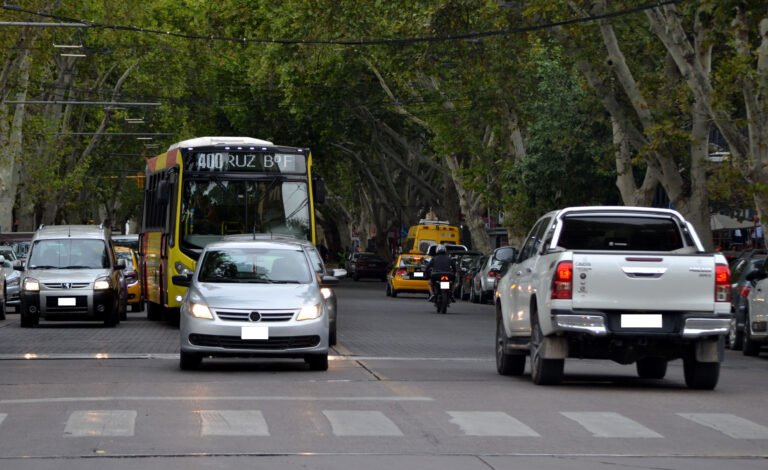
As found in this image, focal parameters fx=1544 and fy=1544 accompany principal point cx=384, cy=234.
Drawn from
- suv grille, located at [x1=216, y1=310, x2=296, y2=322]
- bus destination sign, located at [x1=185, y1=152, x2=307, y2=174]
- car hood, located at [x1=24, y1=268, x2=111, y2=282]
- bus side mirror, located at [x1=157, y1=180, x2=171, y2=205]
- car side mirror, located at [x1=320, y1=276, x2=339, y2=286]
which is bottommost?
car hood, located at [x1=24, y1=268, x2=111, y2=282]

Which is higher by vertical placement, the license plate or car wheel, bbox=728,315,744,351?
the license plate

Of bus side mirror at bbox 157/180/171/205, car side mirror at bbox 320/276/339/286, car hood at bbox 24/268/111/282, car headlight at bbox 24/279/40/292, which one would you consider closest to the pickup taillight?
car side mirror at bbox 320/276/339/286

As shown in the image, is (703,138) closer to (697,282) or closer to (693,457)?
(697,282)

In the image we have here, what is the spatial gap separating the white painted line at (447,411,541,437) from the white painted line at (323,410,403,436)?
57cm

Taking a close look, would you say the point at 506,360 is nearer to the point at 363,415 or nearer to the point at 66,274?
the point at 363,415

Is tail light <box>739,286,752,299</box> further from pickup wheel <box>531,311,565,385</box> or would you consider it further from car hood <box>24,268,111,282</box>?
car hood <box>24,268,111,282</box>

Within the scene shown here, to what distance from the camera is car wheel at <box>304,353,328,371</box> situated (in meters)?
17.8

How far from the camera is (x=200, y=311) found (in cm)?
1734

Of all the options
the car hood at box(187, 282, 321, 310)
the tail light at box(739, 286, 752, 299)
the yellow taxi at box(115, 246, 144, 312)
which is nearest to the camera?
the car hood at box(187, 282, 321, 310)

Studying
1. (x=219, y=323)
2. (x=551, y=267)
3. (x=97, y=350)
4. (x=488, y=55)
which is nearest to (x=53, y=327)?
(x=97, y=350)

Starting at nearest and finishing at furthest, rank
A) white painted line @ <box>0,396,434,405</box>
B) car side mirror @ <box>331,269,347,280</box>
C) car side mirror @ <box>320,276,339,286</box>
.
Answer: white painted line @ <box>0,396,434,405</box> < car side mirror @ <box>320,276,339,286</box> < car side mirror @ <box>331,269,347,280</box>

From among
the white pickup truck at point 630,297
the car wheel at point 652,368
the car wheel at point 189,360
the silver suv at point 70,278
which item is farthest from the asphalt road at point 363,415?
the silver suv at point 70,278

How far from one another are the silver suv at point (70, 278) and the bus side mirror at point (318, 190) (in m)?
4.68

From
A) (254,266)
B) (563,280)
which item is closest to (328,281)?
(254,266)
